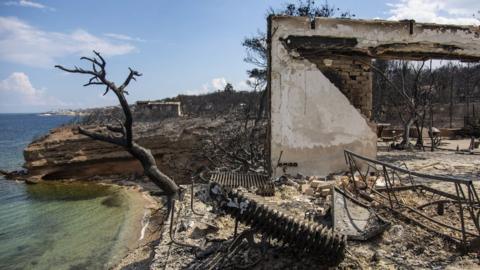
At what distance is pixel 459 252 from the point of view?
479cm

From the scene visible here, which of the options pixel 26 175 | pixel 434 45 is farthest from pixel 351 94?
pixel 26 175

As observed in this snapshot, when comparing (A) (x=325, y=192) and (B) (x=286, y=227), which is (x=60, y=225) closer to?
(A) (x=325, y=192)

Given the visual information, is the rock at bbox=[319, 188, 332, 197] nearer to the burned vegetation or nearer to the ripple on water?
the burned vegetation

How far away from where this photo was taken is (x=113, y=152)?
79.5ft

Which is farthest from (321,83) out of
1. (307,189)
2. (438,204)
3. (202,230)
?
(202,230)

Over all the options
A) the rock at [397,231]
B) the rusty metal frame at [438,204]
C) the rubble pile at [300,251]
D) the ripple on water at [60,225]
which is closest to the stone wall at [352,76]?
the rusty metal frame at [438,204]

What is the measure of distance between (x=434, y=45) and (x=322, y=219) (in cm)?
645

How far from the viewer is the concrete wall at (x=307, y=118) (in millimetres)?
9539

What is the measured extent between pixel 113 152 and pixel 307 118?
678 inches

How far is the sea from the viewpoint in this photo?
36.9 ft

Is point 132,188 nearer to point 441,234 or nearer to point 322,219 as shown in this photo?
point 322,219

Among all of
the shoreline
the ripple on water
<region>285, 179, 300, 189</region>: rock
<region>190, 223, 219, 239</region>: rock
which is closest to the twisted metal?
→ <region>190, 223, 219, 239</region>: rock

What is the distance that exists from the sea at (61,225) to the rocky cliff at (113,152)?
63.9 inches

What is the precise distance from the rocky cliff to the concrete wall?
42.9ft
